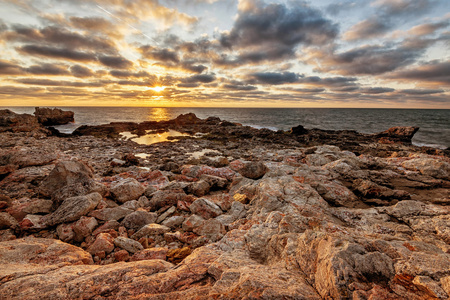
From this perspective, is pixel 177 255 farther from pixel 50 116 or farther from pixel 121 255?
pixel 50 116

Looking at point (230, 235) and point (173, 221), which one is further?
point (173, 221)

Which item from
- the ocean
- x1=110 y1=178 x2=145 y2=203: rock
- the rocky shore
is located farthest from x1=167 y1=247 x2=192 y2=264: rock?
the ocean

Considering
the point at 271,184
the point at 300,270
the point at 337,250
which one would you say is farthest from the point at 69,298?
the point at 271,184

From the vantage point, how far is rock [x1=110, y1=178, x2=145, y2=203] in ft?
27.7

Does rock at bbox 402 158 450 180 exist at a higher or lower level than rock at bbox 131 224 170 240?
higher

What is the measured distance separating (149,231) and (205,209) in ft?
7.07

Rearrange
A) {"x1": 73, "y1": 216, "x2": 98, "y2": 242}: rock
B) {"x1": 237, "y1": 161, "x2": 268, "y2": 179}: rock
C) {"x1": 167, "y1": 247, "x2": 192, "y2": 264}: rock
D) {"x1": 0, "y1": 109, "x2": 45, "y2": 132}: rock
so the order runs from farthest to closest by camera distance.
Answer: {"x1": 0, "y1": 109, "x2": 45, "y2": 132}: rock, {"x1": 237, "y1": 161, "x2": 268, "y2": 179}: rock, {"x1": 73, "y1": 216, "x2": 98, "y2": 242}: rock, {"x1": 167, "y1": 247, "x2": 192, "y2": 264}: rock

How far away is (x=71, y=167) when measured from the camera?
944cm

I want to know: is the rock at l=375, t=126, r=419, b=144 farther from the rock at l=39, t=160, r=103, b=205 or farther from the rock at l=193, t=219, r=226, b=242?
the rock at l=39, t=160, r=103, b=205

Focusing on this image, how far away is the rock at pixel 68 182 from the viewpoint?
25.5 feet

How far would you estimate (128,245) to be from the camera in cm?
536

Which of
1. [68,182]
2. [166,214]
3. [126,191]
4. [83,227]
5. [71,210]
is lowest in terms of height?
[166,214]

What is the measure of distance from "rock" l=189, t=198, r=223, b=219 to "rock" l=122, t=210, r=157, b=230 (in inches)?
61.5

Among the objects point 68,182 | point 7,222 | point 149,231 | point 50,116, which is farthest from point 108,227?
point 50,116
